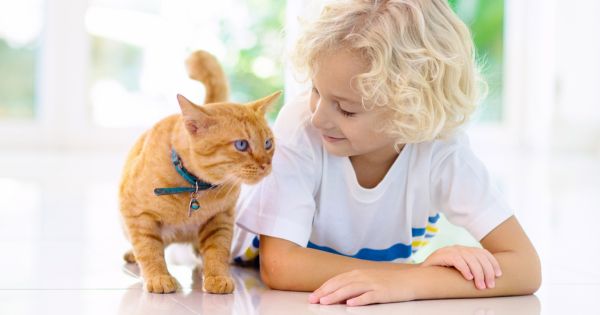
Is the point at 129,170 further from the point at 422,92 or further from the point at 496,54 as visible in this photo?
the point at 496,54

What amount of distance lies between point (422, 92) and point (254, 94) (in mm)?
3702

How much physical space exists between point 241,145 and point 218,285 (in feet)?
0.86

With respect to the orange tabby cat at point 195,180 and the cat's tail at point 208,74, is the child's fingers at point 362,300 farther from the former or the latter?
the cat's tail at point 208,74

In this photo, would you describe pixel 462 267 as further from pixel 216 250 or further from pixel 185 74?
pixel 185 74

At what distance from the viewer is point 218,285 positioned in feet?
4.93

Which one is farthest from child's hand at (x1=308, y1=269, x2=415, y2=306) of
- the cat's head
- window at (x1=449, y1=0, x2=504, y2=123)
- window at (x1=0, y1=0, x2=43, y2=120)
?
window at (x1=449, y1=0, x2=504, y2=123)

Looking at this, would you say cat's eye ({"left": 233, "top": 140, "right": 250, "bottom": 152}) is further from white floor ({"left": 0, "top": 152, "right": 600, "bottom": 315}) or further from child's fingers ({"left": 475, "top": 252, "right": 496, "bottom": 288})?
child's fingers ({"left": 475, "top": 252, "right": 496, "bottom": 288})

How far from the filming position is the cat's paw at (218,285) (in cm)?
150

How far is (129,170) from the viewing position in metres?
1.64

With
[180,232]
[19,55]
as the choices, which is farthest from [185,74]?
[180,232]

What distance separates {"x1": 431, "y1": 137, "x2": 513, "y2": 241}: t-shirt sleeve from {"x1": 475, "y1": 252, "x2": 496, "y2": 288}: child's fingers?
12 centimetres

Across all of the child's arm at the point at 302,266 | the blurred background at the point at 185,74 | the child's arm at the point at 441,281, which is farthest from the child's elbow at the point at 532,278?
the blurred background at the point at 185,74

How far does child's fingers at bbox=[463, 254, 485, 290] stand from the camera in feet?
4.91

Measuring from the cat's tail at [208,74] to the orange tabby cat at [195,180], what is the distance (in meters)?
0.22
